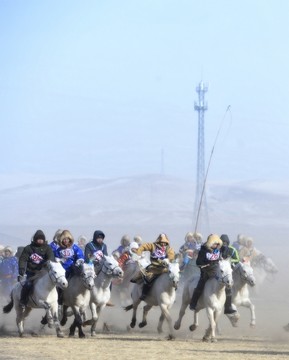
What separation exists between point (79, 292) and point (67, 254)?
0.97m

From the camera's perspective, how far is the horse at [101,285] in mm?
29391

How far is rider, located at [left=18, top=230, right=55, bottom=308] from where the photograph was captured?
2875cm

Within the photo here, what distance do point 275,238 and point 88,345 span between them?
127970mm

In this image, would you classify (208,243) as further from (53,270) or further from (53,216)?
(53,216)

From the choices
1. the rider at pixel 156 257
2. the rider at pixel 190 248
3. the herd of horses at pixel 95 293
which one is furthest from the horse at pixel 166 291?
the rider at pixel 190 248

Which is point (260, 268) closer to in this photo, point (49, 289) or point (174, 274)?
point (174, 274)

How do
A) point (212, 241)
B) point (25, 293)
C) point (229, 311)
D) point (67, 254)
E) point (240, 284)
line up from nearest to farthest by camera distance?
point (25, 293)
point (212, 241)
point (67, 254)
point (229, 311)
point (240, 284)

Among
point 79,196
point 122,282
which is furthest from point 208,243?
point 79,196

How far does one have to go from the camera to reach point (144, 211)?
181500mm

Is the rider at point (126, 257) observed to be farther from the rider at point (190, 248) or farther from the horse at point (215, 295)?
the horse at point (215, 295)

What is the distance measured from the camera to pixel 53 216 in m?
178

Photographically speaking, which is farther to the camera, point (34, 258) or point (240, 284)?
point (240, 284)

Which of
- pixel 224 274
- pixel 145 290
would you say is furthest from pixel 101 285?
pixel 224 274

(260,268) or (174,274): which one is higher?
(260,268)
